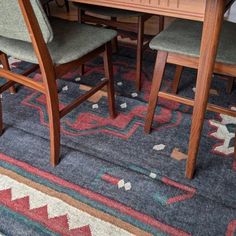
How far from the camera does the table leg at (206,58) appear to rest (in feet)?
2.68

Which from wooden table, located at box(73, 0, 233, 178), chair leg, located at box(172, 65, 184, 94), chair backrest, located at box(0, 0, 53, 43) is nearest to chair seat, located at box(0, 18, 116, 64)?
chair backrest, located at box(0, 0, 53, 43)

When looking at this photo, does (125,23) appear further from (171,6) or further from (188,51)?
(171,6)

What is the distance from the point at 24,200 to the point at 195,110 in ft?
2.52

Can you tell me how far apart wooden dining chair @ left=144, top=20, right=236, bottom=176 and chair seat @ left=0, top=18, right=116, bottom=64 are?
0.24 metres

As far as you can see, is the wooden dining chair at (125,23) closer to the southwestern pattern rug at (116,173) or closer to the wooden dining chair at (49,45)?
the southwestern pattern rug at (116,173)

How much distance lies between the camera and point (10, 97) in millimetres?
1737

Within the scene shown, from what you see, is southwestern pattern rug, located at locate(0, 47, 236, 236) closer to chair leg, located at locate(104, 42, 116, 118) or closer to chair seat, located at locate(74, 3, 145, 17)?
chair leg, located at locate(104, 42, 116, 118)

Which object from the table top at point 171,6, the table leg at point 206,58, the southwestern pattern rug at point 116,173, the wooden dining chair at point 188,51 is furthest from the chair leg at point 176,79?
the table top at point 171,6

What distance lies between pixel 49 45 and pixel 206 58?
63 centimetres

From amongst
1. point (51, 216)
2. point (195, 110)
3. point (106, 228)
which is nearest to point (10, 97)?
point (51, 216)

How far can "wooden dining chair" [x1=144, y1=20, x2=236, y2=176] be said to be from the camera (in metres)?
1.07

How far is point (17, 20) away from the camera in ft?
3.21

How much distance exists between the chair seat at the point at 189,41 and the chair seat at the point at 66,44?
0.24m

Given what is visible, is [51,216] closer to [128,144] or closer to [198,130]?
[128,144]
